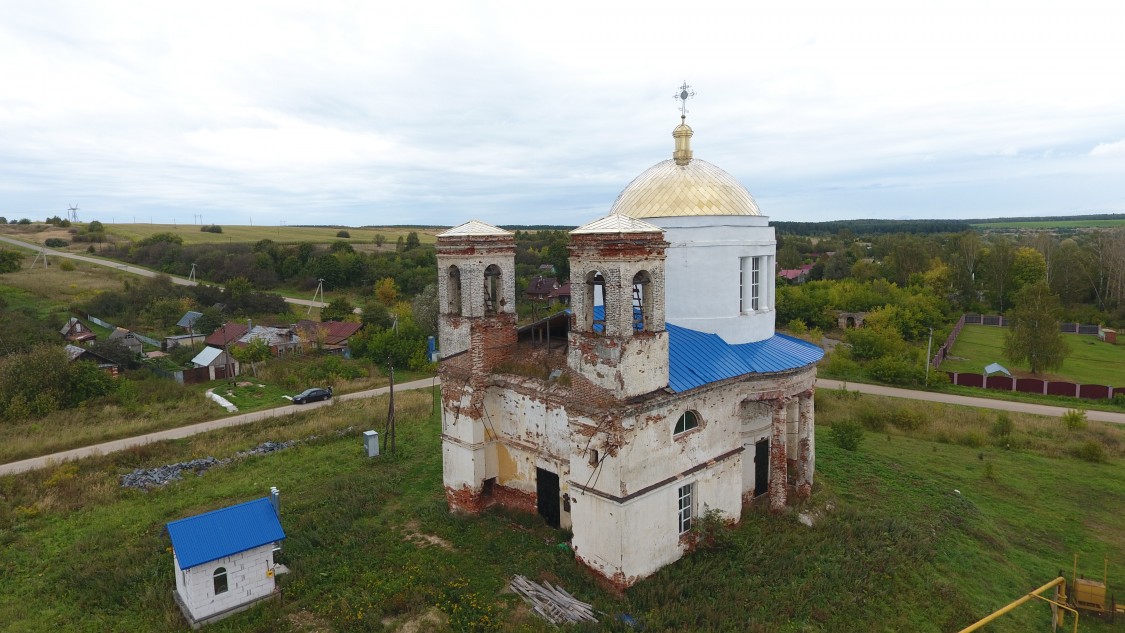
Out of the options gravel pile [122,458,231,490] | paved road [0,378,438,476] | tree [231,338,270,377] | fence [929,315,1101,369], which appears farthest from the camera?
fence [929,315,1101,369]

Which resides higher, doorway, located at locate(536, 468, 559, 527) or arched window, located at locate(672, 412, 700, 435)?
arched window, located at locate(672, 412, 700, 435)

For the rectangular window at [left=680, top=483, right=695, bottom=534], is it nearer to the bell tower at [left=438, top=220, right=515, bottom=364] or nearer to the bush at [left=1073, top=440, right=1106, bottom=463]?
the bell tower at [left=438, top=220, right=515, bottom=364]

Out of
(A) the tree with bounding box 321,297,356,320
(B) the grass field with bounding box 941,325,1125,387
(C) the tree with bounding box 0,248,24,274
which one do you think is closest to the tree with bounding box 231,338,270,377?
(A) the tree with bounding box 321,297,356,320

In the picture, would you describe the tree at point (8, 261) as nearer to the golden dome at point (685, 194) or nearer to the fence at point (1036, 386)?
the golden dome at point (685, 194)

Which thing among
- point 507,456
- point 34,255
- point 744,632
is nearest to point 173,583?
point 507,456

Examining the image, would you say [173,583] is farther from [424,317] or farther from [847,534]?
[424,317]

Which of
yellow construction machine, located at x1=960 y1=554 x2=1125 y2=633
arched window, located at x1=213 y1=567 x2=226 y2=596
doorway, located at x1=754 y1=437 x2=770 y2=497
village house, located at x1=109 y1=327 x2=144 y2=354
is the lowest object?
yellow construction machine, located at x1=960 y1=554 x2=1125 y2=633

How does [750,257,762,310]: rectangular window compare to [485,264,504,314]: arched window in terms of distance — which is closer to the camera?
[485,264,504,314]: arched window
